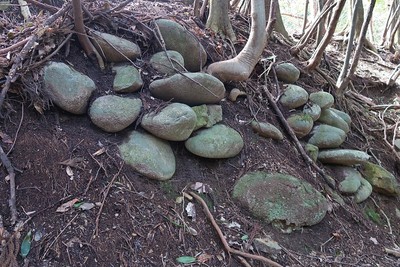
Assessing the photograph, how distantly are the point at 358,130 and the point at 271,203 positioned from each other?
226 centimetres

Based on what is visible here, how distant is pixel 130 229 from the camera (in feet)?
6.81

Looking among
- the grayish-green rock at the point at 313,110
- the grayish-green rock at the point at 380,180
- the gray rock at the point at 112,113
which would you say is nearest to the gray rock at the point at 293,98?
the grayish-green rock at the point at 313,110

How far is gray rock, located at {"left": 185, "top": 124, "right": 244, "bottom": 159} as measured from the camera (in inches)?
104

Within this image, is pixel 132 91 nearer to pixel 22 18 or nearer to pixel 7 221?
pixel 7 221

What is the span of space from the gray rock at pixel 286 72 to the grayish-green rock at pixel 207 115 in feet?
3.95

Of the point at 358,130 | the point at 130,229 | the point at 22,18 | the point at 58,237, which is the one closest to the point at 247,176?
the point at 130,229

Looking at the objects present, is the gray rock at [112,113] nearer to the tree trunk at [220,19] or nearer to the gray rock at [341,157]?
the tree trunk at [220,19]

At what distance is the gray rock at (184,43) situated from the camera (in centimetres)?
316

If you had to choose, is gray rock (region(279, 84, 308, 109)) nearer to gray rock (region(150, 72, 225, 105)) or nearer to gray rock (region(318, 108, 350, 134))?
gray rock (region(318, 108, 350, 134))

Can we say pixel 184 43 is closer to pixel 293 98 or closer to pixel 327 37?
pixel 293 98

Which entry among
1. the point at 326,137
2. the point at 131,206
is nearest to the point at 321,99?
the point at 326,137

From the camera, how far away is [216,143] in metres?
2.69

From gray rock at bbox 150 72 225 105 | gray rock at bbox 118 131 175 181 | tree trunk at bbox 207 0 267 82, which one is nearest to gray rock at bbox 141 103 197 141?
gray rock at bbox 118 131 175 181

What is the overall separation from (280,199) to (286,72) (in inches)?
68.5
